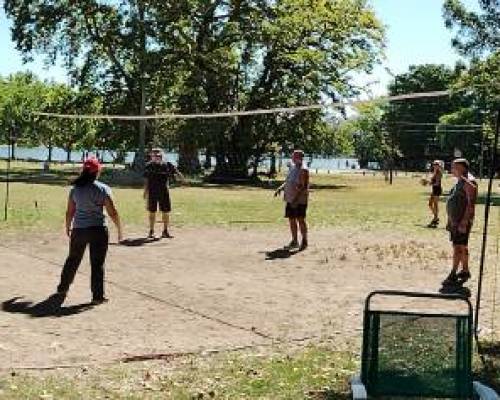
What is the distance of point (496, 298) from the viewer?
1066 centimetres

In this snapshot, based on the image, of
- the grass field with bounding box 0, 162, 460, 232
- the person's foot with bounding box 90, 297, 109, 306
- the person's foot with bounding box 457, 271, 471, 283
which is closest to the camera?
the person's foot with bounding box 90, 297, 109, 306

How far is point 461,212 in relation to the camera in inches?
451

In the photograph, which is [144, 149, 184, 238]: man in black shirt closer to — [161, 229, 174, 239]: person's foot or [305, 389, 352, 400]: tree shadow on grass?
[161, 229, 174, 239]: person's foot

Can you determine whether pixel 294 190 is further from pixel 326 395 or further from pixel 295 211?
pixel 326 395

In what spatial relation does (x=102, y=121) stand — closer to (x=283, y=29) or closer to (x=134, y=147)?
(x=134, y=147)

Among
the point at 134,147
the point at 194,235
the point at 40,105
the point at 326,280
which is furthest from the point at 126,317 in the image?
the point at 40,105

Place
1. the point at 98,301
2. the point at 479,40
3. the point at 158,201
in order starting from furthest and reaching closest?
the point at 479,40
the point at 158,201
the point at 98,301

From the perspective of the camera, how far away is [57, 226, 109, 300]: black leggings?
9648 mm

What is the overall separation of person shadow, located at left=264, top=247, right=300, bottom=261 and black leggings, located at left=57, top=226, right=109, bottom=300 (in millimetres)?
4483

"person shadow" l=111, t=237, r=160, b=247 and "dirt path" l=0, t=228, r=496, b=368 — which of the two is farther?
"person shadow" l=111, t=237, r=160, b=247

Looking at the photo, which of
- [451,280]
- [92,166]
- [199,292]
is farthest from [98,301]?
[451,280]

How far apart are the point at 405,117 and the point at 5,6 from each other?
7183 centimetres

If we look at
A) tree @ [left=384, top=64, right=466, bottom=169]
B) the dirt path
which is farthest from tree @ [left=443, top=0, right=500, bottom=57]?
tree @ [left=384, top=64, right=466, bottom=169]

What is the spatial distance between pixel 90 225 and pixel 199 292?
5.54 feet
